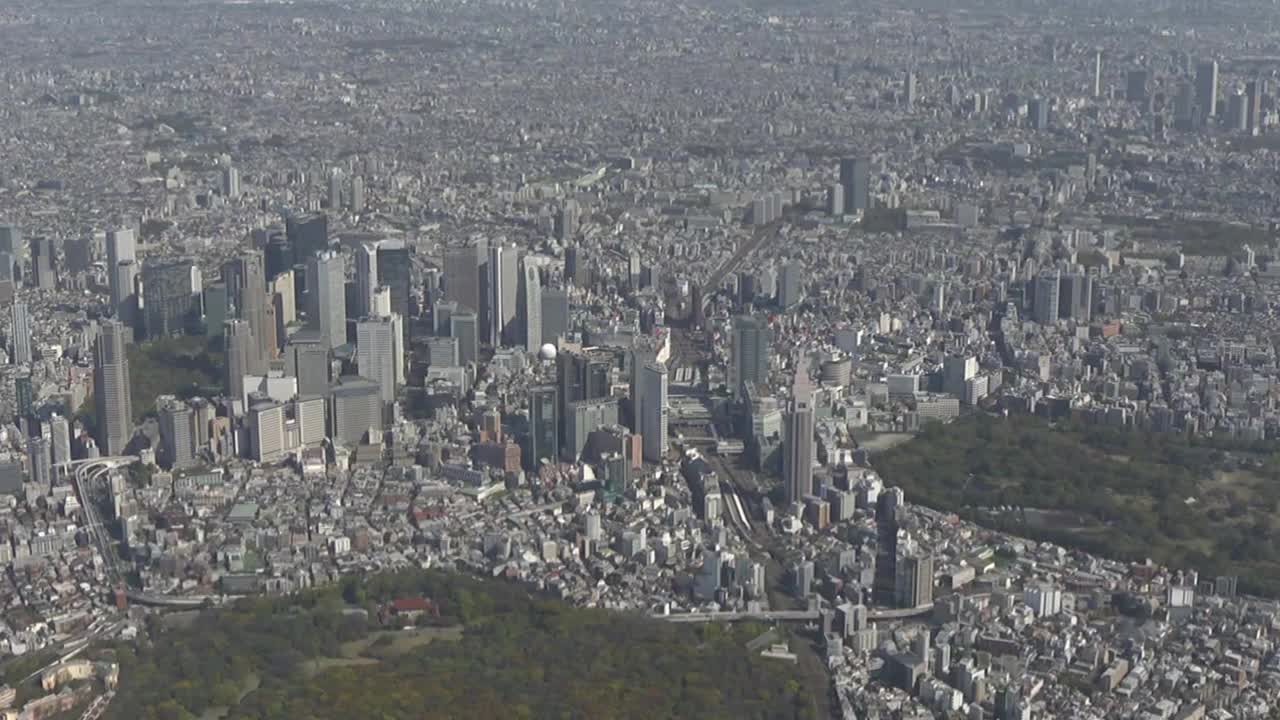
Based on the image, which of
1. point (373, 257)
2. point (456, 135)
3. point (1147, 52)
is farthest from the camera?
point (1147, 52)

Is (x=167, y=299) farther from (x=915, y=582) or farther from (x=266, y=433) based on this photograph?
(x=915, y=582)

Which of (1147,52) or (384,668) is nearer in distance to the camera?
(384,668)

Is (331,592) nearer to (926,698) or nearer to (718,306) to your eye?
(926,698)

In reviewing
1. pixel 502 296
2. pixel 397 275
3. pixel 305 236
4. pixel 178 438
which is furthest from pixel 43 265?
pixel 178 438

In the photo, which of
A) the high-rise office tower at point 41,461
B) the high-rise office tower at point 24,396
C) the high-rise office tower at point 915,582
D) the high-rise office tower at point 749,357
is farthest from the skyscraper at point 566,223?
the high-rise office tower at point 915,582

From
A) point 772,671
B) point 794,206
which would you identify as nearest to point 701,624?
point 772,671
